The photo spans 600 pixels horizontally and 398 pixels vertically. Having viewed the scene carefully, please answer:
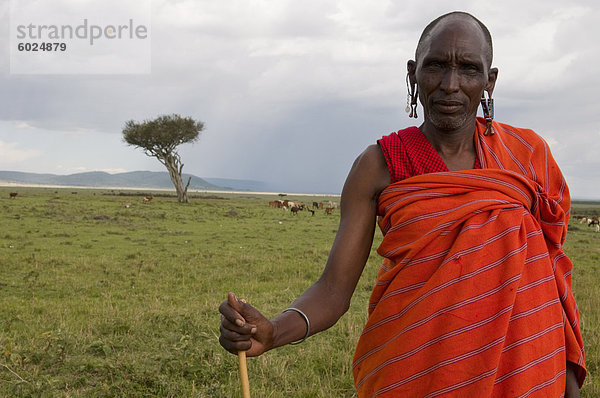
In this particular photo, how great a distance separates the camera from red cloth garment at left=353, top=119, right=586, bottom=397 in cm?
154

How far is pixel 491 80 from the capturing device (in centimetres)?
188

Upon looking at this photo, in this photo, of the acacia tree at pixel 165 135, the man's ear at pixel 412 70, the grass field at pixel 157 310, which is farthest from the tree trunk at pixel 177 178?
the man's ear at pixel 412 70

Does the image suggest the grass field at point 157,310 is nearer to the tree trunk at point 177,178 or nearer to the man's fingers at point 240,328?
the man's fingers at point 240,328

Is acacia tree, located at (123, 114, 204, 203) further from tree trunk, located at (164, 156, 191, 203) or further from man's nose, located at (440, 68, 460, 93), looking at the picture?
man's nose, located at (440, 68, 460, 93)

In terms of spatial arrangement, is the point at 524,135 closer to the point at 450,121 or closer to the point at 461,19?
the point at 450,121

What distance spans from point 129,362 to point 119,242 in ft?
34.7

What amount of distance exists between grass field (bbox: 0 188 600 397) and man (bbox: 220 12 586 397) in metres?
2.58

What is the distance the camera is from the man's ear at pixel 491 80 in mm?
1869

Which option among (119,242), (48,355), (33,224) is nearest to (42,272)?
(119,242)

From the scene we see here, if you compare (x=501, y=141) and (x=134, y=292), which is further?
(x=134, y=292)

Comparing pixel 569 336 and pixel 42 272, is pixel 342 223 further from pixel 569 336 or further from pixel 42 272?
pixel 42 272

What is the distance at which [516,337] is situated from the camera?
1561mm

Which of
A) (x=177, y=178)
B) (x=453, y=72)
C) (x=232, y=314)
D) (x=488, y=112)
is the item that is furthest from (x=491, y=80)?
(x=177, y=178)

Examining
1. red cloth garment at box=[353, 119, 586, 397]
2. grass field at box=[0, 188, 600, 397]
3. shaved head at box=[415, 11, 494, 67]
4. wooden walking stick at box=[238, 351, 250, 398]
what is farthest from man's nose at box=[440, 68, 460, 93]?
grass field at box=[0, 188, 600, 397]
